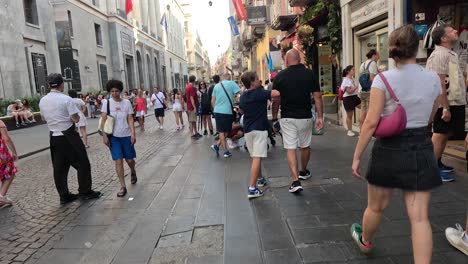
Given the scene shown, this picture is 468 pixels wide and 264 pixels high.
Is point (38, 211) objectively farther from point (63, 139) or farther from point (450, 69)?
point (450, 69)

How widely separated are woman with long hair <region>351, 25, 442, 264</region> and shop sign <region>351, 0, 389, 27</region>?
6.18 metres

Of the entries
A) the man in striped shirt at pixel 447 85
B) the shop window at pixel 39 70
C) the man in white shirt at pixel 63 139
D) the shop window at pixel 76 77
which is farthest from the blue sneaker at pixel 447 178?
the shop window at pixel 76 77

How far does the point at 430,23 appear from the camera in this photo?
733cm

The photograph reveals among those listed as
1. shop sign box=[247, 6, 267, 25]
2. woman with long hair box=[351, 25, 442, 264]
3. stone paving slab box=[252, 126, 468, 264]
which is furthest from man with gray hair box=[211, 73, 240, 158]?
shop sign box=[247, 6, 267, 25]

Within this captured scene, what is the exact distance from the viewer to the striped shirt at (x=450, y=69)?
443cm

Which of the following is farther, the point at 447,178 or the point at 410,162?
the point at 447,178

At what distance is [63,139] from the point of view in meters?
5.54

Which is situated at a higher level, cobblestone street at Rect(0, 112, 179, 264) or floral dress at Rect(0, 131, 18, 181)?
floral dress at Rect(0, 131, 18, 181)

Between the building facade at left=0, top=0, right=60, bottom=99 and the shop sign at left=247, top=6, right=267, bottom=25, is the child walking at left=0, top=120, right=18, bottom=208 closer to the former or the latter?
the building facade at left=0, top=0, right=60, bottom=99

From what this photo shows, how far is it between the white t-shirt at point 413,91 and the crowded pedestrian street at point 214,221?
1.24 m

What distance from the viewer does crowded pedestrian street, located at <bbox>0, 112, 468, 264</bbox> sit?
3496 mm

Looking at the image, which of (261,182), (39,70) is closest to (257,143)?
(261,182)

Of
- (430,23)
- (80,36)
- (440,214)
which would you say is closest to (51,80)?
(440,214)

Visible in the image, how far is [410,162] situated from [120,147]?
14.1 ft
